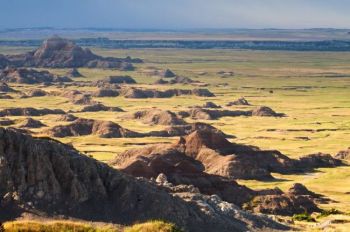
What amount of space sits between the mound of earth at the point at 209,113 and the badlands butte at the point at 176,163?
0.76ft

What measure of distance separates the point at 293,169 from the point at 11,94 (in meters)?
111

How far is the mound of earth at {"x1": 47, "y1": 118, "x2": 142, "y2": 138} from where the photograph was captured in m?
123

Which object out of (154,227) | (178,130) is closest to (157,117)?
(178,130)

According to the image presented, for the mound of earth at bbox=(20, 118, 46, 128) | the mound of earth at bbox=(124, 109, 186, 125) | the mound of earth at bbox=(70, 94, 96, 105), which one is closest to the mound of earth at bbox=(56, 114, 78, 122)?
the mound of earth at bbox=(20, 118, 46, 128)

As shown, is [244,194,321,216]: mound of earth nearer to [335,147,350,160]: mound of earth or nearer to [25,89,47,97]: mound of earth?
[335,147,350,160]: mound of earth

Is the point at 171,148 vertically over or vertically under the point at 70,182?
under

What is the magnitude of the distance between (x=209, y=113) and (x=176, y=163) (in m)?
72.0

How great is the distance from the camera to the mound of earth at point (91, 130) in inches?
4825

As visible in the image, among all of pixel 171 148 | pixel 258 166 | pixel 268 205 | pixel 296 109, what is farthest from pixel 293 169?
pixel 296 109

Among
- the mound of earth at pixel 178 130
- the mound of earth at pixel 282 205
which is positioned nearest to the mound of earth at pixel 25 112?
the mound of earth at pixel 178 130

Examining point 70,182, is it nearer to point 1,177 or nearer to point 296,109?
point 1,177

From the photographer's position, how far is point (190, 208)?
155ft

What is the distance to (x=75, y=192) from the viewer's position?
44.9m

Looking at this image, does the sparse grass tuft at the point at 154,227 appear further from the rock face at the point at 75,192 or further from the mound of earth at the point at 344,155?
the mound of earth at the point at 344,155
